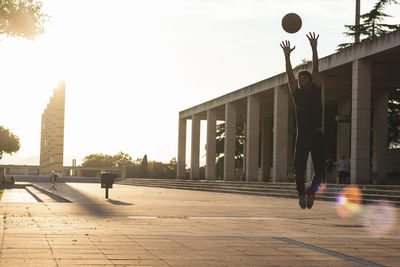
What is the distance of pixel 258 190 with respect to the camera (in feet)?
129

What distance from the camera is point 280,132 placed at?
4331 centimetres

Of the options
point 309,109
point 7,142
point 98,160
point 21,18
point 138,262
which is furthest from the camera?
point 98,160

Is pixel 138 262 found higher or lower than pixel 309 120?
lower

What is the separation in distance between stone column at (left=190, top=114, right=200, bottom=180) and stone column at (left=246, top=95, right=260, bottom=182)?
15.0 m

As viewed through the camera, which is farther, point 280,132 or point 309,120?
point 280,132

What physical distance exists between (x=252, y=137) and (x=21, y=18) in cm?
2180

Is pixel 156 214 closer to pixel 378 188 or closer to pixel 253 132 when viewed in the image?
pixel 378 188

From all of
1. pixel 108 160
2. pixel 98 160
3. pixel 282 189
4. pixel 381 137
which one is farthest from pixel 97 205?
pixel 108 160

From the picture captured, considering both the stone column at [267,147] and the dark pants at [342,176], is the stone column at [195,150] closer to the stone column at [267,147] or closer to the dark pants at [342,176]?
the stone column at [267,147]

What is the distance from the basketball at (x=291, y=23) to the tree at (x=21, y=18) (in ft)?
91.8

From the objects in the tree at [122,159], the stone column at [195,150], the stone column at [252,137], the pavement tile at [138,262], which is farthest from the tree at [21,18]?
the tree at [122,159]

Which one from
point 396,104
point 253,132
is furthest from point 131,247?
point 396,104

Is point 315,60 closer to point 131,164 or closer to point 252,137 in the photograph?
point 252,137

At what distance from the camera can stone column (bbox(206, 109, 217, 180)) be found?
59656 mm
